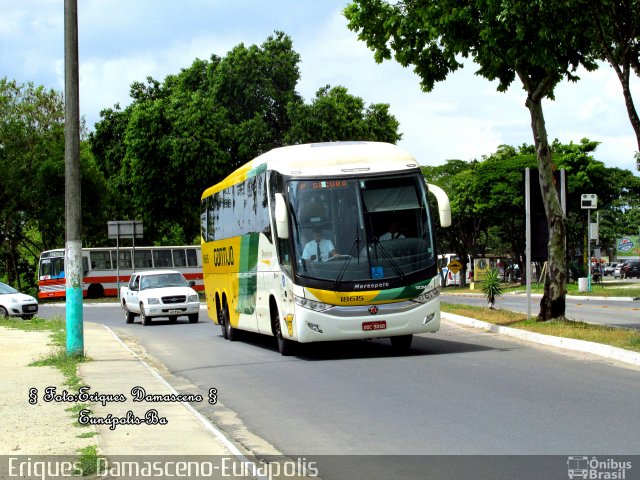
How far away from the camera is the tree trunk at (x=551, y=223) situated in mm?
20547

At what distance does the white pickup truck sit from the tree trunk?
42.2ft

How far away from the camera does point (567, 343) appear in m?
16.6

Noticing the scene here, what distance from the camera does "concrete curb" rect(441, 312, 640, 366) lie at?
47.0 ft

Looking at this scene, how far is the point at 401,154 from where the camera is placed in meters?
16.5

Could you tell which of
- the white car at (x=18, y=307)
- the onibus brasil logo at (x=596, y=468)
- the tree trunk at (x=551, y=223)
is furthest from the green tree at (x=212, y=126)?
the onibus brasil logo at (x=596, y=468)

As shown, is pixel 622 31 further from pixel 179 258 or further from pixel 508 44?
pixel 179 258

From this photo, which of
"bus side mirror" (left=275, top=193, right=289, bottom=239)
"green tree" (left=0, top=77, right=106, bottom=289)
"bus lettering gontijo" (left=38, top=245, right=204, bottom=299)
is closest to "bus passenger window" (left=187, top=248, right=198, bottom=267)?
"bus lettering gontijo" (left=38, top=245, right=204, bottom=299)

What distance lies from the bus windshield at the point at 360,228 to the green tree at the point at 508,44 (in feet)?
13.8

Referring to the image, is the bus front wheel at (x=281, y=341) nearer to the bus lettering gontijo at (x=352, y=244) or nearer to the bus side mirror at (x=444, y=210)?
the bus lettering gontijo at (x=352, y=244)

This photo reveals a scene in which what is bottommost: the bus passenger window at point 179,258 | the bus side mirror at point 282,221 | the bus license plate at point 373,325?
the bus license plate at point 373,325

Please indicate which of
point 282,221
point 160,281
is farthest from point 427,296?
point 160,281

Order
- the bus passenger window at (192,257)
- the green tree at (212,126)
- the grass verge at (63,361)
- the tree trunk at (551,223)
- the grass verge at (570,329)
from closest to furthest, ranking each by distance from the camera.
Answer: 1. the grass verge at (63,361)
2. the grass verge at (570,329)
3. the tree trunk at (551,223)
4. the green tree at (212,126)
5. the bus passenger window at (192,257)

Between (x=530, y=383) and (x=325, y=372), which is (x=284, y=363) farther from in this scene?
(x=530, y=383)

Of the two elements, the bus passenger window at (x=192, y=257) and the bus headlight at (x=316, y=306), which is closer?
the bus headlight at (x=316, y=306)
